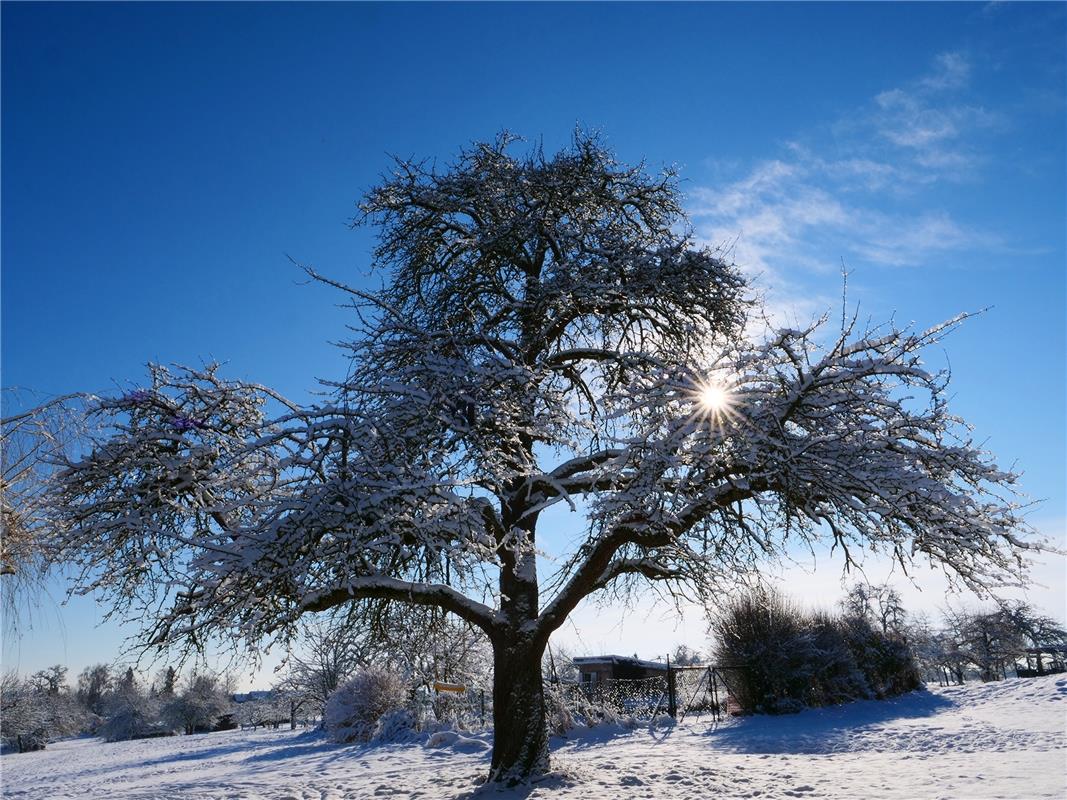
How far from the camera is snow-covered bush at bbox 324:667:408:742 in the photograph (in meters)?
20.3

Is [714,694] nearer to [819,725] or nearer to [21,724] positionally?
[819,725]

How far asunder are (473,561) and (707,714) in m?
16.9

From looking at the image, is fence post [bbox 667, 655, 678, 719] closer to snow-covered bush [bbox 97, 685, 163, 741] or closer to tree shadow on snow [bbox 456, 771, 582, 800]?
tree shadow on snow [bbox 456, 771, 582, 800]

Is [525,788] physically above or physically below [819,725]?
above

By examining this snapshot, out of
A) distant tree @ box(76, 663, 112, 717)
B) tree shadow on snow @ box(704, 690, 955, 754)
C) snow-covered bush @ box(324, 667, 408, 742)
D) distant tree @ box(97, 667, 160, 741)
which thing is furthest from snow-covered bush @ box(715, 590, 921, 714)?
distant tree @ box(76, 663, 112, 717)

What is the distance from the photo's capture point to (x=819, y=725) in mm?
16234

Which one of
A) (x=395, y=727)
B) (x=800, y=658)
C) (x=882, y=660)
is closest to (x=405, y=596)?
(x=395, y=727)

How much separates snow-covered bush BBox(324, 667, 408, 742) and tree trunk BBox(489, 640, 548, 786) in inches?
479

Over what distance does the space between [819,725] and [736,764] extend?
24.7 feet

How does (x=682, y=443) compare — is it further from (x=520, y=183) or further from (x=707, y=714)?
(x=707, y=714)

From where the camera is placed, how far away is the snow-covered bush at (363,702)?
66.6 feet

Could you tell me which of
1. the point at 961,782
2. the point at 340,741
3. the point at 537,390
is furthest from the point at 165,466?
the point at 340,741

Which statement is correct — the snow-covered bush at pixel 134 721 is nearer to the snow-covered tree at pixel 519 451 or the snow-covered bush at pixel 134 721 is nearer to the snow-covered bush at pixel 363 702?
the snow-covered bush at pixel 363 702

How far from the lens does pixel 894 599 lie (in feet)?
144
